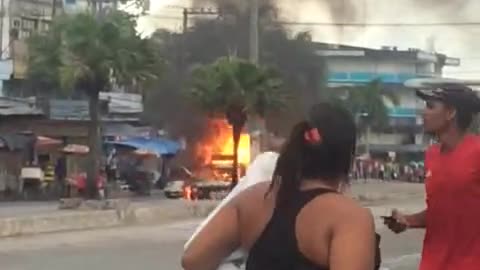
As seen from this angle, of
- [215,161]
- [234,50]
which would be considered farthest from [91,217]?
[234,50]

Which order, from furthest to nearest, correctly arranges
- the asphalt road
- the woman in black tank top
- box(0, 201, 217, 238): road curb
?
box(0, 201, 217, 238): road curb
the asphalt road
the woman in black tank top

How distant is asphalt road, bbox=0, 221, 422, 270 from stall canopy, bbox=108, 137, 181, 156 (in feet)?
78.5

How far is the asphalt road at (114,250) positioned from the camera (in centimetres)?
1520

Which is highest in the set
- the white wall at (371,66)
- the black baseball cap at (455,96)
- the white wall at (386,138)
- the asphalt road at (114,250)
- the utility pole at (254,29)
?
the utility pole at (254,29)

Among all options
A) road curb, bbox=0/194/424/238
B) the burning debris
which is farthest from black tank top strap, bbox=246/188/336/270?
the burning debris

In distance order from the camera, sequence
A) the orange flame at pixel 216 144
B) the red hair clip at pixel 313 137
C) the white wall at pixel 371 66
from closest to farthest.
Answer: the red hair clip at pixel 313 137
the orange flame at pixel 216 144
the white wall at pixel 371 66

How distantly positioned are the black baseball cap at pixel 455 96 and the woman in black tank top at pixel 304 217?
1479 mm

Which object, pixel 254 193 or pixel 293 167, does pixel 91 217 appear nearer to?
pixel 254 193

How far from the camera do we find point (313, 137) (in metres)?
3.11

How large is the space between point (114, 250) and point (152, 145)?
3006cm

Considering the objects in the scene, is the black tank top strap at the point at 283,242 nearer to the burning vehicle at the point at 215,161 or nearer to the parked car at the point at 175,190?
the burning vehicle at the point at 215,161

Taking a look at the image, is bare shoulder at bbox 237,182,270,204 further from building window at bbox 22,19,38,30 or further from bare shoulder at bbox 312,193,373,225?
building window at bbox 22,19,38,30

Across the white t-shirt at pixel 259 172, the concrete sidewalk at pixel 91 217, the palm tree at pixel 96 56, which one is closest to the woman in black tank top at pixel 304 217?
the white t-shirt at pixel 259 172

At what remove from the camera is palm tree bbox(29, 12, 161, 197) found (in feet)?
94.1
